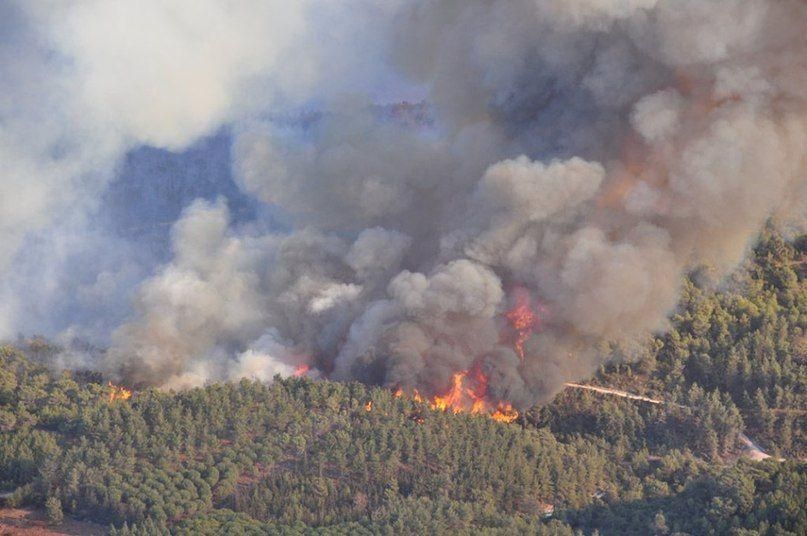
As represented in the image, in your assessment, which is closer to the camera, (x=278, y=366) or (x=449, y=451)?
(x=449, y=451)

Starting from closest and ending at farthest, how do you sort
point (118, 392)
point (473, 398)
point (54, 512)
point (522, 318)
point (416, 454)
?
point (54, 512) → point (416, 454) → point (473, 398) → point (118, 392) → point (522, 318)

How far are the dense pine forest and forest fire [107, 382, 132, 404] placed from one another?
0.11m

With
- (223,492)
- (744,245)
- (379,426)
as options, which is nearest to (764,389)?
(744,245)

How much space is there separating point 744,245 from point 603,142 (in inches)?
271

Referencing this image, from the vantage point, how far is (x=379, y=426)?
47469mm

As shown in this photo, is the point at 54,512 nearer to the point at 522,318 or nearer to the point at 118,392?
the point at 118,392

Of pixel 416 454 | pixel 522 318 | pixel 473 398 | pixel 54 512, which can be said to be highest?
pixel 522 318

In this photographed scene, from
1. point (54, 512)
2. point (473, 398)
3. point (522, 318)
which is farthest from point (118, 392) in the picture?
point (522, 318)

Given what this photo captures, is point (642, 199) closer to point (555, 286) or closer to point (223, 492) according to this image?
point (555, 286)

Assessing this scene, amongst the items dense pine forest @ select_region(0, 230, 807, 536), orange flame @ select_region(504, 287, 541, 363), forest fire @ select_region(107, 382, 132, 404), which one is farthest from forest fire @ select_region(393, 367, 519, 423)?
forest fire @ select_region(107, 382, 132, 404)

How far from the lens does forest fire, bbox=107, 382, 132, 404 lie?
52881 mm

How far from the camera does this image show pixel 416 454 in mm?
46375

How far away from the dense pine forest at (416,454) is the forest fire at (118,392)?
11 centimetres

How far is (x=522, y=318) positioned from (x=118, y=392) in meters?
13.7
